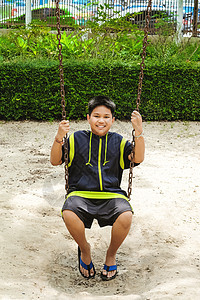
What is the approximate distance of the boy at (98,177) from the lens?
2631 mm

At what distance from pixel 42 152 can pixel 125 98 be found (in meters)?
2.71

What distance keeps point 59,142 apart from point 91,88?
19.4 ft

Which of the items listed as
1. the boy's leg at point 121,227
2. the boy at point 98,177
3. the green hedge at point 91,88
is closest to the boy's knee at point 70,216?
the boy at point 98,177

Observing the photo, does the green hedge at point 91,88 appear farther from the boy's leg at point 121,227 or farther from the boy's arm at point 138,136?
the boy's leg at point 121,227

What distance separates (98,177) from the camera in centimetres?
275

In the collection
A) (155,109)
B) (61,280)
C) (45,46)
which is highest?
(45,46)

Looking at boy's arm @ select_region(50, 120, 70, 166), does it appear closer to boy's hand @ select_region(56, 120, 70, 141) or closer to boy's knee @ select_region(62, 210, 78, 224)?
boy's hand @ select_region(56, 120, 70, 141)

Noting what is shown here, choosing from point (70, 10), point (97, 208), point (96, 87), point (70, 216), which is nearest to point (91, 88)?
point (96, 87)

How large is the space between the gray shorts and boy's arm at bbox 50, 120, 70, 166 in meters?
0.29

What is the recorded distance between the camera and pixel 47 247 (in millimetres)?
3275

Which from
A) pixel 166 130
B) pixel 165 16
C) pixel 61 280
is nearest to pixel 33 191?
pixel 61 280

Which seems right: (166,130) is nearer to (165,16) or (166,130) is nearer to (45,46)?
(45,46)

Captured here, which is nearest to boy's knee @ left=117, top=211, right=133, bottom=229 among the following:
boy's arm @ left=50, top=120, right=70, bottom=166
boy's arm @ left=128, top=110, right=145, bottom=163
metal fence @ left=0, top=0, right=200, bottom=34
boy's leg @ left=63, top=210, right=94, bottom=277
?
boy's leg @ left=63, top=210, right=94, bottom=277

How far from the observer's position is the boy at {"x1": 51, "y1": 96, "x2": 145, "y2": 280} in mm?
2631
